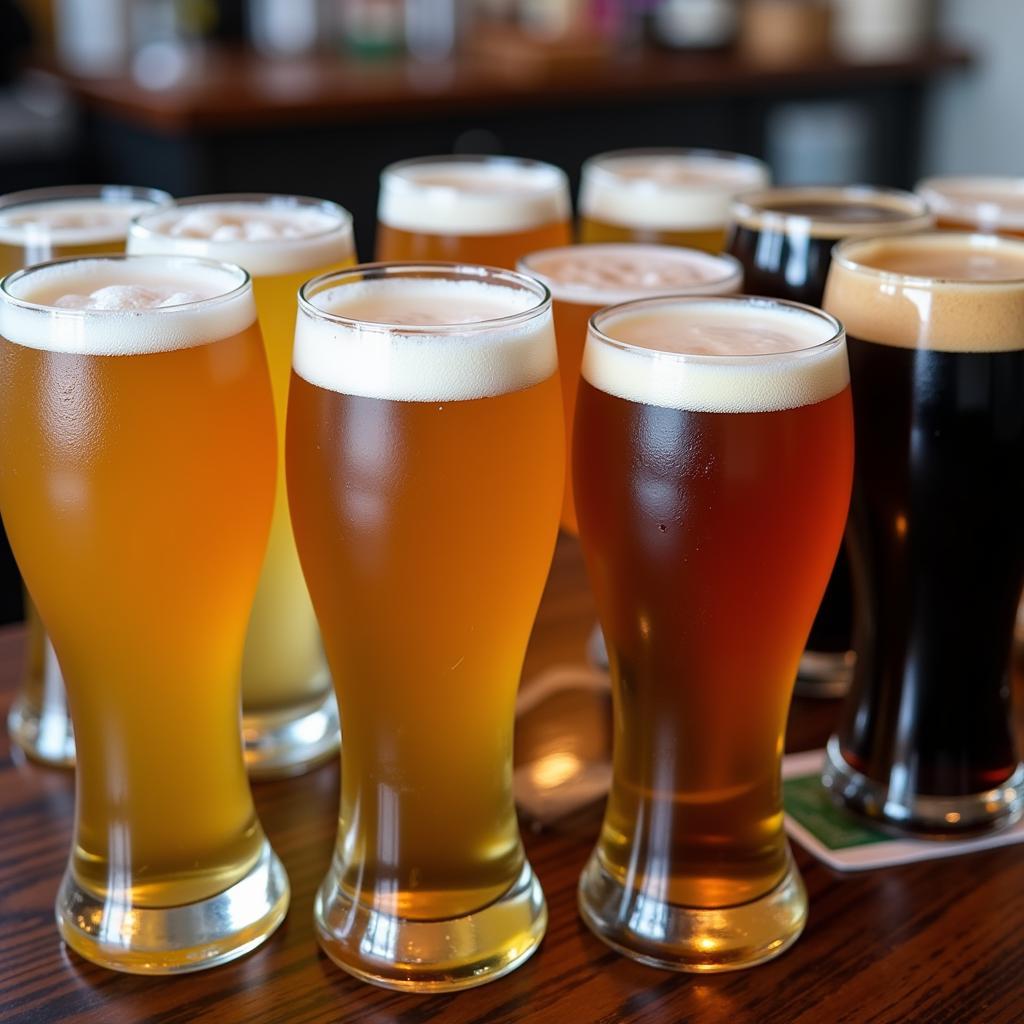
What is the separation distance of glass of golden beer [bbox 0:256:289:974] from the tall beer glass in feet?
1.27

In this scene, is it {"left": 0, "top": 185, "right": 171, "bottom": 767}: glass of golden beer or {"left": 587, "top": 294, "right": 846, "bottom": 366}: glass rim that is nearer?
{"left": 587, "top": 294, "right": 846, "bottom": 366}: glass rim

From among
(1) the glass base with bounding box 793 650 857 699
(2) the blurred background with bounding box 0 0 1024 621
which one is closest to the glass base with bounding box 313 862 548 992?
(1) the glass base with bounding box 793 650 857 699

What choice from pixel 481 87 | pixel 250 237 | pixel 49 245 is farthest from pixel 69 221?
pixel 481 87

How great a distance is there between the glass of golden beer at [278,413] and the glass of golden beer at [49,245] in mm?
62

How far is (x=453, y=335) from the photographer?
2.44 feet

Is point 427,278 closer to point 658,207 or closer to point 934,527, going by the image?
point 934,527

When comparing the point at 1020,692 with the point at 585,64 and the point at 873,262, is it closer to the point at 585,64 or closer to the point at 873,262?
the point at 873,262

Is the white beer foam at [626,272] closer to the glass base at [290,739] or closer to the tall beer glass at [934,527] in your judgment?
the tall beer glass at [934,527]

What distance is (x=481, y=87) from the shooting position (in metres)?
3.66

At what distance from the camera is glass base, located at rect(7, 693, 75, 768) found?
1028 mm

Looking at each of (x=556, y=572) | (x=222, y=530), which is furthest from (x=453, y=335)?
(x=556, y=572)

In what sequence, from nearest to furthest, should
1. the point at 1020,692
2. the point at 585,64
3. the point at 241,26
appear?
1. the point at 1020,692
2. the point at 585,64
3. the point at 241,26

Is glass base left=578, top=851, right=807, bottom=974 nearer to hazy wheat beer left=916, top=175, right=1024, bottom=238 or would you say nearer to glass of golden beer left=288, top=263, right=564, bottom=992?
glass of golden beer left=288, top=263, right=564, bottom=992

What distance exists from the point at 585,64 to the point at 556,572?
283 centimetres
